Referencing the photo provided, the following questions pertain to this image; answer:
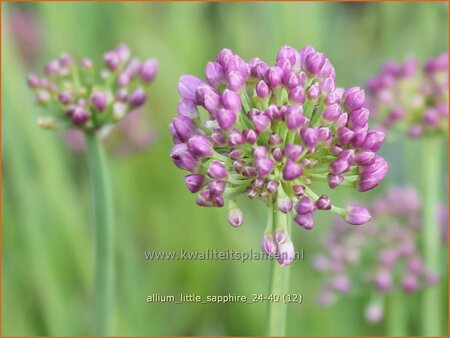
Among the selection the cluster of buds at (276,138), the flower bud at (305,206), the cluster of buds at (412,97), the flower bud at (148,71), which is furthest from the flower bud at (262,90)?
the cluster of buds at (412,97)

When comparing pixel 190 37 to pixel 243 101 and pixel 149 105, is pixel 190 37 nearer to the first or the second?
pixel 149 105

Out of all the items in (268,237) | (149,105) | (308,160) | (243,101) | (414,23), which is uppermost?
(414,23)

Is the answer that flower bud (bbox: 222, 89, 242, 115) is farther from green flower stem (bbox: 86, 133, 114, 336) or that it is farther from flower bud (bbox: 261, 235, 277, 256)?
green flower stem (bbox: 86, 133, 114, 336)

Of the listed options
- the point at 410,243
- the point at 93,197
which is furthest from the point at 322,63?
the point at 410,243

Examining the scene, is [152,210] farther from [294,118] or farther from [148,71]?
[294,118]

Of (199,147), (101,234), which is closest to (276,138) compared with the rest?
(199,147)
